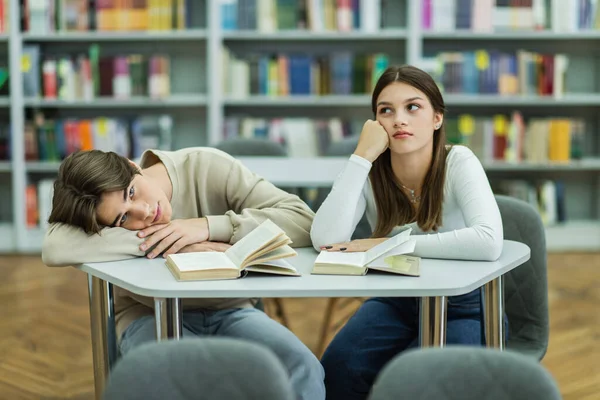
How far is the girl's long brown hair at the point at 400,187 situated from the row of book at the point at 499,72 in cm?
288

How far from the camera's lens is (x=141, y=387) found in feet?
3.36

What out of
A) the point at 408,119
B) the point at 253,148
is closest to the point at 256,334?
the point at 408,119

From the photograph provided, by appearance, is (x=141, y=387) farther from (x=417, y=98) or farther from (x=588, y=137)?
(x=588, y=137)

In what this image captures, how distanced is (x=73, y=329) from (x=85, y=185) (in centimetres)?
182

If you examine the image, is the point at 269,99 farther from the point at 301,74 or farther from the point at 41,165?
the point at 41,165

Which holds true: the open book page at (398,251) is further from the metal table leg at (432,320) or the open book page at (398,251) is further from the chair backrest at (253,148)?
the chair backrest at (253,148)

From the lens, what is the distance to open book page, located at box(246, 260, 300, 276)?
1674mm

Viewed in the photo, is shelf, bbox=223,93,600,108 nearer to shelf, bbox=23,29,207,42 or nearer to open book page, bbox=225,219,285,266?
shelf, bbox=23,29,207,42

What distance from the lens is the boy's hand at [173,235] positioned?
1865 mm

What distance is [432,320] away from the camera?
1635mm

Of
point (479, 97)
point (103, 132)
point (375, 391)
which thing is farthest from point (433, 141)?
point (103, 132)

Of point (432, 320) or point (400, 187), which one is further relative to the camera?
point (400, 187)

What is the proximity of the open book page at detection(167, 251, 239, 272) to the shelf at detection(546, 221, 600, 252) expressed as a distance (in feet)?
12.2

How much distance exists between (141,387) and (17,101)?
427 cm
